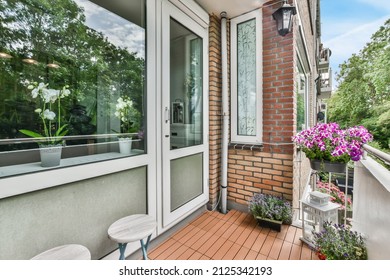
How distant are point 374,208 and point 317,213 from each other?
503 millimetres

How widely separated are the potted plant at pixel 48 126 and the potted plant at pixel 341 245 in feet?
6.85

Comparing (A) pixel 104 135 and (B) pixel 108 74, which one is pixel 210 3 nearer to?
(B) pixel 108 74

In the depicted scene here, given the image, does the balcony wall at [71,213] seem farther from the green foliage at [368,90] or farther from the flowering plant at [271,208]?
the green foliage at [368,90]

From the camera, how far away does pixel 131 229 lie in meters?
1.32

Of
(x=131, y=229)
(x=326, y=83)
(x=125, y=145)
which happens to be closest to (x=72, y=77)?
(x=125, y=145)

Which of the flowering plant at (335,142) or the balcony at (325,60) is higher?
the balcony at (325,60)

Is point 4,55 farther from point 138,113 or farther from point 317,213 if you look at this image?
point 317,213

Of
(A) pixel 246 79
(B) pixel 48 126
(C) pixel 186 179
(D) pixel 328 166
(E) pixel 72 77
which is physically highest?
(A) pixel 246 79

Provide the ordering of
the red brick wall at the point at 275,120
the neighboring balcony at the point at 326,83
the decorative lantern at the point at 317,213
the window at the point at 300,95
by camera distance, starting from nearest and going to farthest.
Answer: the decorative lantern at the point at 317,213, the red brick wall at the point at 275,120, the window at the point at 300,95, the neighboring balcony at the point at 326,83

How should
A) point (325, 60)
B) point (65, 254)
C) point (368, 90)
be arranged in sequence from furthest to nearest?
1. point (368, 90)
2. point (325, 60)
3. point (65, 254)

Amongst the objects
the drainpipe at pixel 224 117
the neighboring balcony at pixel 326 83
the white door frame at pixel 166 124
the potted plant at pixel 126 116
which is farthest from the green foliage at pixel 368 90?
the potted plant at pixel 126 116

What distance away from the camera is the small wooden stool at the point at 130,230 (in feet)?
4.04

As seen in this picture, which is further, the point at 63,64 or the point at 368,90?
the point at 368,90
